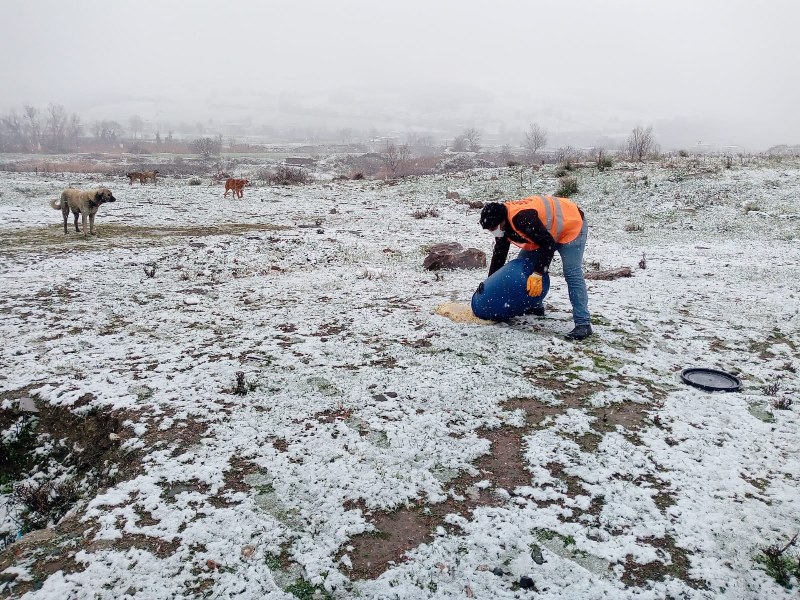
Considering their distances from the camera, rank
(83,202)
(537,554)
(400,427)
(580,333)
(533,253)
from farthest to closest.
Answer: (83,202)
(533,253)
(580,333)
(400,427)
(537,554)

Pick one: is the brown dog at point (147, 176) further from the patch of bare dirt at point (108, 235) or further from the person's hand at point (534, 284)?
the person's hand at point (534, 284)

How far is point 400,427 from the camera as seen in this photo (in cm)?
381

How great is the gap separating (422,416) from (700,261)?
8.39 metres

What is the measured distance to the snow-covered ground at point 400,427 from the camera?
8.39ft

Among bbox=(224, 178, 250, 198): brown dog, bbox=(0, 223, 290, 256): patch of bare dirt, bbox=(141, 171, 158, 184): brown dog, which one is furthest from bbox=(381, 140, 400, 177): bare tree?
bbox=(0, 223, 290, 256): patch of bare dirt

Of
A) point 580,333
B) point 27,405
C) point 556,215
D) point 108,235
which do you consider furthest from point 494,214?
point 108,235

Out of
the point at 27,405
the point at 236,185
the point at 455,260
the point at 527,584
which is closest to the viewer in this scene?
the point at 527,584

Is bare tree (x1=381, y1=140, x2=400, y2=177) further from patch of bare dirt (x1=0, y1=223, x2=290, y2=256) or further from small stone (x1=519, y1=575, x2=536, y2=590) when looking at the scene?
small stone (x1=519, y1=575, x2=536, y2=590)

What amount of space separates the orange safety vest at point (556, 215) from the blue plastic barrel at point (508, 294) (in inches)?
18.9

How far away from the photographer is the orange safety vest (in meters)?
5.23

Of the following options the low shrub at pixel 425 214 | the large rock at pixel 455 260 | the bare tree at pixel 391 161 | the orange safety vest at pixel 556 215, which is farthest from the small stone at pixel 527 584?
the bare tree at pixel 391 161

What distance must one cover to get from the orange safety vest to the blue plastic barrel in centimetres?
48

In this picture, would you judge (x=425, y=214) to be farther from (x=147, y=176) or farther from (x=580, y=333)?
(x=147, y=176)

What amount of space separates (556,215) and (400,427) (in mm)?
3012
